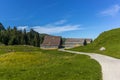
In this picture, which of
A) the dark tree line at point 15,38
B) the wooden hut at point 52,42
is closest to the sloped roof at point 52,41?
the wooden hut at point 52,42

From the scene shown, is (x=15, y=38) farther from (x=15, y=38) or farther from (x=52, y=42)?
(x=52, y=42)

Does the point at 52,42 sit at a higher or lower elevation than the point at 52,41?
lower

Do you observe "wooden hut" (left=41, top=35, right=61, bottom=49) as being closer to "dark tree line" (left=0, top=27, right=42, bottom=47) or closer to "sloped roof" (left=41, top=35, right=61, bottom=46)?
"sloped roof" (left=41, top=35, right=61, bottom=46)

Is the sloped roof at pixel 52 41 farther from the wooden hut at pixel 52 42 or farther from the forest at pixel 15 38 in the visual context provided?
the forest at pixel 15 38

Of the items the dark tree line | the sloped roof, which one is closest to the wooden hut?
the sloped roof

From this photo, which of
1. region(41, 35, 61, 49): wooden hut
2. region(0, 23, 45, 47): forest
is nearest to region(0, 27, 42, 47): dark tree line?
region(0, 23, 45, 47): forest

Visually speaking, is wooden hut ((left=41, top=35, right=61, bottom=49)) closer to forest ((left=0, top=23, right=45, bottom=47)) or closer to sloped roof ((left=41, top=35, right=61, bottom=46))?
sloped roof ((left=41, top=35, right=61, bottom=46))

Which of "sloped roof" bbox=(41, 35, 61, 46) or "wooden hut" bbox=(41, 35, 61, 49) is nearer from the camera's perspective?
"wooden hut" bbox=(41, 35, 61, 49)

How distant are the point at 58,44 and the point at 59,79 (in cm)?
14771

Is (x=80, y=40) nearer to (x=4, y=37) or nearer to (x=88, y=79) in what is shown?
(x=4, y=37)

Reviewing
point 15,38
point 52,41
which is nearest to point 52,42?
point 52,41

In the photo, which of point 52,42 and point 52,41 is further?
point 52,41

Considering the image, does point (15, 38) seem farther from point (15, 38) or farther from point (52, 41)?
point (52, 41)

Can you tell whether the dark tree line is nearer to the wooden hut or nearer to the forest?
A: the forest
